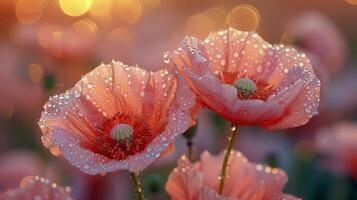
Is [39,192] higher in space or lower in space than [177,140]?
lower

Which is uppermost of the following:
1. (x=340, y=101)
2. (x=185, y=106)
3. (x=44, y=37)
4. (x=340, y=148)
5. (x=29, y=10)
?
(x=29, y=10)

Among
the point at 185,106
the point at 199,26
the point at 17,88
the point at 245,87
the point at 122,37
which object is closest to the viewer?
the point at 185,106

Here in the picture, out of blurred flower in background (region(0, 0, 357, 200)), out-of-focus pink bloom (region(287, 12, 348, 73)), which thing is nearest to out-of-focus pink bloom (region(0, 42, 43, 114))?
blurred flower in background (region(0, 0, 357, 200))

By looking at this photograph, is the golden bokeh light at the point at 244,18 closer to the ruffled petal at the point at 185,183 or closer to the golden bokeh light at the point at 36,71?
the golden bokeh light at the point at 36,71

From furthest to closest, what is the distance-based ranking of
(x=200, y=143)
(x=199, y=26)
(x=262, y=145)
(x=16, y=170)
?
(x=199, y=26) < (x=262, y=145) < (x=200, y=143) < (x=16, y=170)

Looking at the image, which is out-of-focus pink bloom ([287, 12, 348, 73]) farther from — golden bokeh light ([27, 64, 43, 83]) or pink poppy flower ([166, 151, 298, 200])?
pink poppy flower ([166, 151, 298, 200])

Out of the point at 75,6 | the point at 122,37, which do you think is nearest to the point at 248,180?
the point at 122,37

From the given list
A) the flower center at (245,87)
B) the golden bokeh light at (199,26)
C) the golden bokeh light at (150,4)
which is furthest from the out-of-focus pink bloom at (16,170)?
the golden bokeh light at (150,4)

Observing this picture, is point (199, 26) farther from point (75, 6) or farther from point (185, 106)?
point (185, 106)
